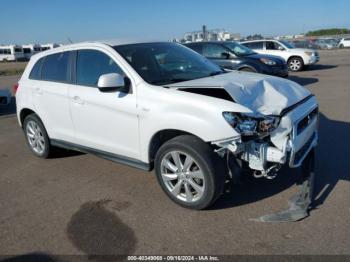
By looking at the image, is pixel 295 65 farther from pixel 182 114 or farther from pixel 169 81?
pixel 182 114

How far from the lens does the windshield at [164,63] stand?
4.68 meters

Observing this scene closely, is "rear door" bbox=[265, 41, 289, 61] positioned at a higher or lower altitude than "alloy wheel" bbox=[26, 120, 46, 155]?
higher

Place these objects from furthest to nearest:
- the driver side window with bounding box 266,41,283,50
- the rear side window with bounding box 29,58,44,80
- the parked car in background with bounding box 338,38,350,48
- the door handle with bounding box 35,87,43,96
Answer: the parked car in background with bounding box 338,38,350,48 < the driver side window with bounding box 266,41,283,50 < the rear side window with bounding box 29,58,44,80 < the door handle with bounding box 35,87,43,96

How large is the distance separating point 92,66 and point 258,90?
2181mm

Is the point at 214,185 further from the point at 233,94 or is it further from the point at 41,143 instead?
the point at 41,143

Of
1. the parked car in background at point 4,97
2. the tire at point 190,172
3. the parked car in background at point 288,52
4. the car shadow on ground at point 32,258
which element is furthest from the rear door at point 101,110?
the parked car in background at point 288,52

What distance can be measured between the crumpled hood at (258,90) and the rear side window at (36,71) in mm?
2659

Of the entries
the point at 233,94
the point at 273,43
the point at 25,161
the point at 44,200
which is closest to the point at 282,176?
the point at 233,94

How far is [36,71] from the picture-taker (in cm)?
613

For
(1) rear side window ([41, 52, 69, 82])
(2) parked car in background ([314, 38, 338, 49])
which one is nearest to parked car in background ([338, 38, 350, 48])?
(2) parked car in background ([314, 38, 338, 49])

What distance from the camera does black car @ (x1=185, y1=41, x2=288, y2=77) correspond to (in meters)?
13.3

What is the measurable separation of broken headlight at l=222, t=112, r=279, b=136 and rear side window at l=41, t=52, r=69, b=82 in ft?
8.86

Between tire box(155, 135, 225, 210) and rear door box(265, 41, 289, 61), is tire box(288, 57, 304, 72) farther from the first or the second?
tire box(155, 135, 225, 210)

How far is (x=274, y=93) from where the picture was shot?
4250 millimetres
